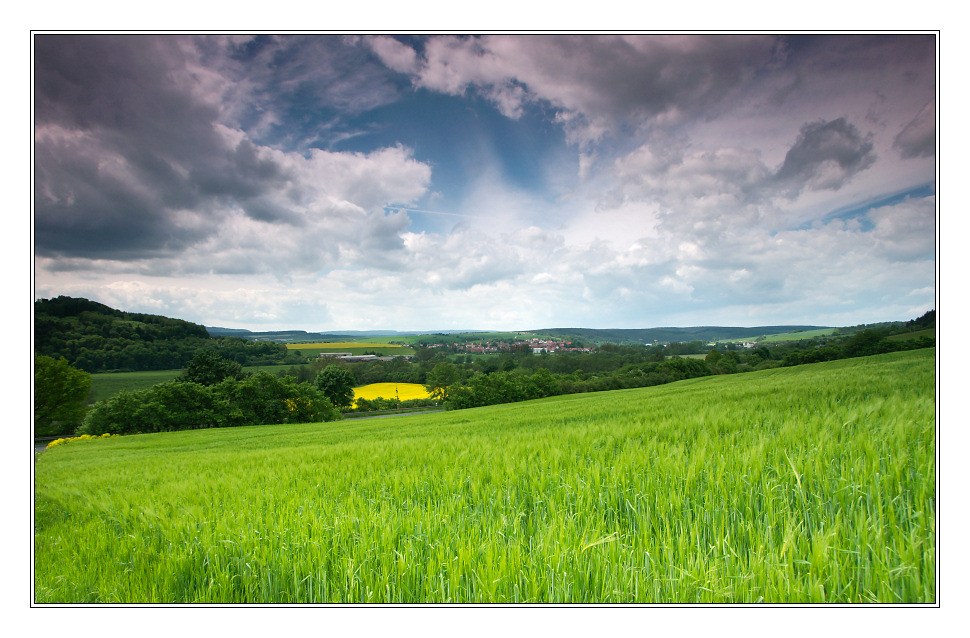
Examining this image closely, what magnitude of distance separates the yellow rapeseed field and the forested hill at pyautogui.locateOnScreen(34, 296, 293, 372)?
118ft

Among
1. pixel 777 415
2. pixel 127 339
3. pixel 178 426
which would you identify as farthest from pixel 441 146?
pixel 178 426

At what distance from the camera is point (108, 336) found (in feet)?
23.0

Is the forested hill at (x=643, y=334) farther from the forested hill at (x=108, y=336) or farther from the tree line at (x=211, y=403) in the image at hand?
the tree line at (x=211, y=403)

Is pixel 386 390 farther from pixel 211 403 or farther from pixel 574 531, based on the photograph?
pixel 574 531

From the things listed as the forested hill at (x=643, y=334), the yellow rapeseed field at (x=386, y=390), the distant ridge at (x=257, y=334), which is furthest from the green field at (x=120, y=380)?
the yellow rapeseed field at (x=386, y=390)

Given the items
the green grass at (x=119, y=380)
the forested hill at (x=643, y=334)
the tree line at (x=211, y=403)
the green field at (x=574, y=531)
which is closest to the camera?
the green field at (x=574, y=531)

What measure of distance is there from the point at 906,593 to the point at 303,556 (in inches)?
101

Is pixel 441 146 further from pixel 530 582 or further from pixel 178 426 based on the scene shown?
pixel 178 426

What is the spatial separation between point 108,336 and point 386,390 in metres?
43.2

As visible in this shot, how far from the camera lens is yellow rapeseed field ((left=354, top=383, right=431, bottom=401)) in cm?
4806

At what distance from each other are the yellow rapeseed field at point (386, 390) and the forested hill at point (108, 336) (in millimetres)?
35849

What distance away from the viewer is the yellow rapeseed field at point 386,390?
48062mm

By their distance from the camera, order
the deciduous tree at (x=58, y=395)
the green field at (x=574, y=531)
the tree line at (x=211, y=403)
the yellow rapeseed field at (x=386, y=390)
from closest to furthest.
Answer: the green field at (x=574, y=531) < the deciduous tree at (x=58, y=395) < the tree line at (x=211, y=403) < the yellow rapeseed field at (x=386, y=390)

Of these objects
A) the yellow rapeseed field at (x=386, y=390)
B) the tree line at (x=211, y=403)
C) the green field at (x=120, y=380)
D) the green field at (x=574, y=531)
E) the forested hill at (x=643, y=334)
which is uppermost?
the forested hill at (x=643, y=334)
